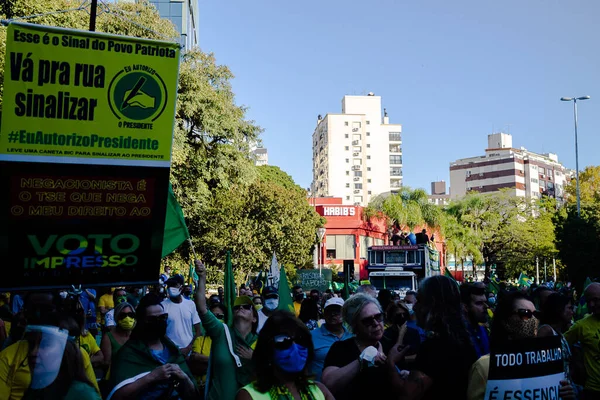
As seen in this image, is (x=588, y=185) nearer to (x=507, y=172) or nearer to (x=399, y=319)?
(x=507, y=172)

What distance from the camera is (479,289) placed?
6.64 meters

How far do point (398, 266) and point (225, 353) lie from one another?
20636 mm

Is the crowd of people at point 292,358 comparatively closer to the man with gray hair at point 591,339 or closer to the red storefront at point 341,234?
the man with gray hair at point 591,339

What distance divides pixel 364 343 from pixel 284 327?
3.75ft

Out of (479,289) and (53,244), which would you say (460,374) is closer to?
(53,244)

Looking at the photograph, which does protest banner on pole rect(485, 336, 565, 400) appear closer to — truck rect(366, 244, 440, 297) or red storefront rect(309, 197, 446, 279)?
truck rect(366, 244, 440, 297)

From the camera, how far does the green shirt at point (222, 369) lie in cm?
492

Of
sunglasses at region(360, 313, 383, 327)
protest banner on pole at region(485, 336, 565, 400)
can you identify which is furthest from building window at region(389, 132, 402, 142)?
protest banner on pole at region(485, 336, 565, 400)

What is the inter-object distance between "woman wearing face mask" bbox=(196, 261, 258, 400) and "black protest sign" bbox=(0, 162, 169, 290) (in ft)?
2.36

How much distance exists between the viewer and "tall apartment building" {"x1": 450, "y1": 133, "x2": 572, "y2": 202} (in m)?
112

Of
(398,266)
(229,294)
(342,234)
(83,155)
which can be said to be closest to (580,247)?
(398,266)

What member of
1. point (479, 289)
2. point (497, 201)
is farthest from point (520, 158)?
point (479, 289)

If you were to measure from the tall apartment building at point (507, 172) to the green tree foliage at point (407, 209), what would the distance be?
5193 cm

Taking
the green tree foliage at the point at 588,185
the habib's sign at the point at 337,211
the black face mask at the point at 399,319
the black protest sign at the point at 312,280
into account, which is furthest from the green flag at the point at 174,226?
the green tree foliage at the point at 588,185
